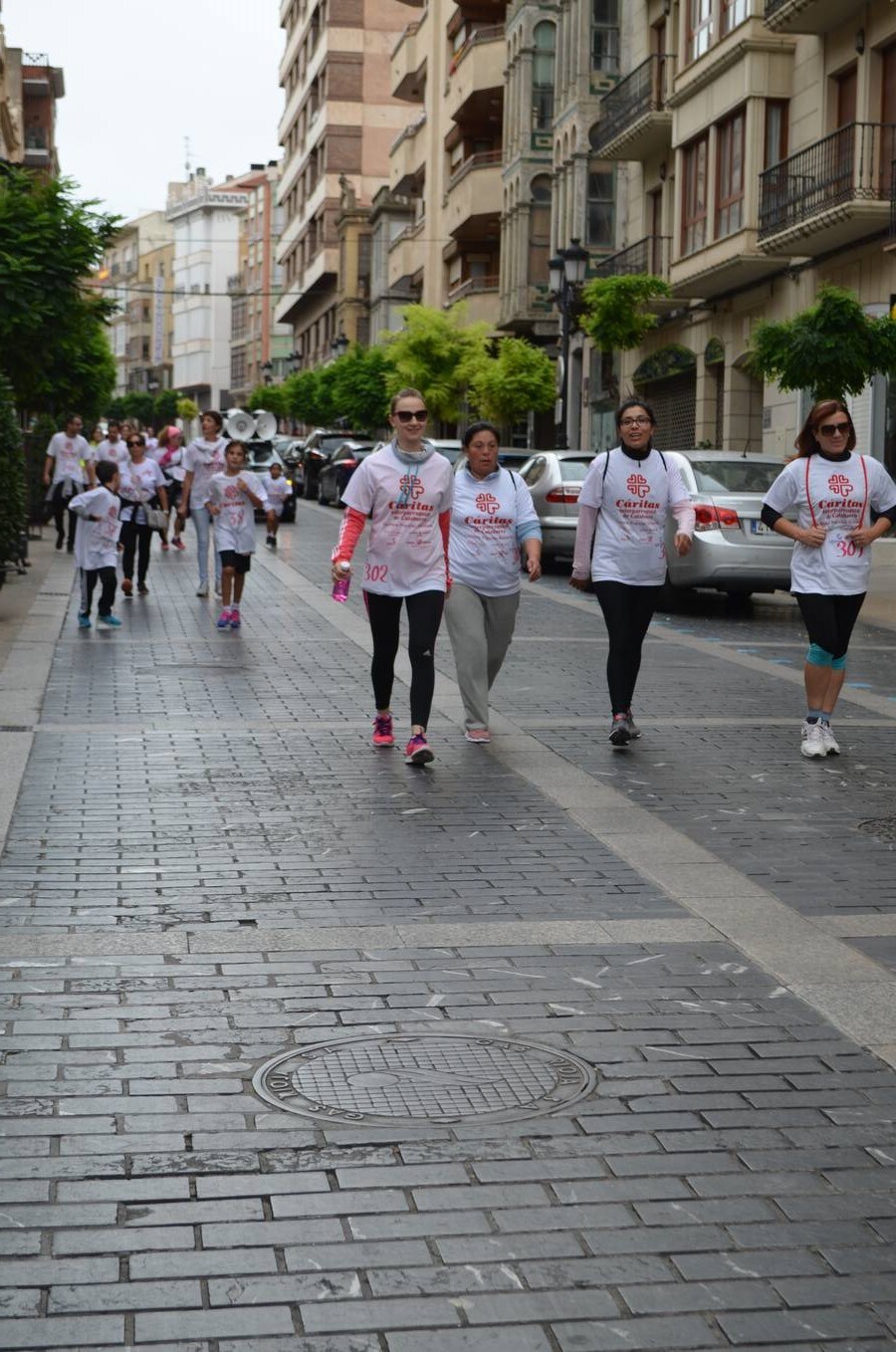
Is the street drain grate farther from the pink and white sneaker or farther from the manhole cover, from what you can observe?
the manhole cover

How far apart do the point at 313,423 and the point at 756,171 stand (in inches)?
2146

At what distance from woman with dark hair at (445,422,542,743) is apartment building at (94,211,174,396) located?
163 metres

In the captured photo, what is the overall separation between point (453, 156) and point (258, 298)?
7706 centimetres

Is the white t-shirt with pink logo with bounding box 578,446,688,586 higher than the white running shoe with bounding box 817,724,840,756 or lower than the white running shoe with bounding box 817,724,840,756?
higher

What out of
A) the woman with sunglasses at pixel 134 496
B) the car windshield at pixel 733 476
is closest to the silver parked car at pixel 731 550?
the car windshield at pixel 733 476

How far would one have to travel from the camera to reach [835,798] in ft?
29.6

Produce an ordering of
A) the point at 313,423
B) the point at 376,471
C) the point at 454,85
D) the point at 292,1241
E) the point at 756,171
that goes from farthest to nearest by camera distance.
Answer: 1. the point at 313,423
2. the point at 454,85
3. the point at 756,171
4. the point at 376,471
5. the point at 292,1241

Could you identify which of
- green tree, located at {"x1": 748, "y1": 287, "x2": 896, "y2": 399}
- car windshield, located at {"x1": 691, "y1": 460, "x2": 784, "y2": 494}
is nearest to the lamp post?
green tree, located at {"x1": 748, "y1": 287, "x2": 896, "y2": 399}

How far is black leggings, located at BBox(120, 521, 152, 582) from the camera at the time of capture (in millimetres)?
19484

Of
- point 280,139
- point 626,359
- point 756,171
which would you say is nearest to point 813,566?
point 756,171

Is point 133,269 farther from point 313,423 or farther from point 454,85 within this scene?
point 454,85

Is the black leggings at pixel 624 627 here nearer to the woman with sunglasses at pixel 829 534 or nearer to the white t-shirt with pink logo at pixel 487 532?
the white t-shirt with pink logo at pixel 487 532

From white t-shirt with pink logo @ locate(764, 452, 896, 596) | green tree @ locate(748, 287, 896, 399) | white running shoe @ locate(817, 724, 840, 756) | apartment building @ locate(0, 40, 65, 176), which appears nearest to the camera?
white running shoe @ locate(817, 724, 840, 756)

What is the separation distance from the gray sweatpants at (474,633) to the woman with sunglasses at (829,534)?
5.26 ft
